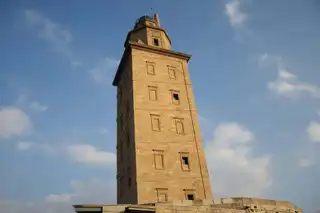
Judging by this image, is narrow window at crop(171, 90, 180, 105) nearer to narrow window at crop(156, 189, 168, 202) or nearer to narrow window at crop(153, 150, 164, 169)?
narrow window at crop(153, 150, 164, 169)

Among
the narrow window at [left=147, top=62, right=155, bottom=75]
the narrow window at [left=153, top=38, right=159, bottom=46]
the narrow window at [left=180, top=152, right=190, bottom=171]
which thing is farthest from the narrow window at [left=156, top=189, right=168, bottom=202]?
the narrow window at [left=153, top=38, right=159, bottom=46]

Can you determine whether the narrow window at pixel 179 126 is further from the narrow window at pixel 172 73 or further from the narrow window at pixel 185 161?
the narrow window at pixel 172 73

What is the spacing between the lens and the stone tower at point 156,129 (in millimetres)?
21594

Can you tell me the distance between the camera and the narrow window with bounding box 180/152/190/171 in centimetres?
2288

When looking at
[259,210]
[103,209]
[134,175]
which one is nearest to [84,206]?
[103,209]

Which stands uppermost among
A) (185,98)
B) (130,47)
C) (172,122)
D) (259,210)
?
(130,47)

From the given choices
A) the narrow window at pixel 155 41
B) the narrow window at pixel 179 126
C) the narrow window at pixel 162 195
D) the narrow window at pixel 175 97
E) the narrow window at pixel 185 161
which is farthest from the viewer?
the narrow window at pixel 155 41

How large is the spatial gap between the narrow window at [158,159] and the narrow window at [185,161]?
70.7 inches

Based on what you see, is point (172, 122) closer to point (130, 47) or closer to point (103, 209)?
point (130, 47)

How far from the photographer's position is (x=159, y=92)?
2611 cm

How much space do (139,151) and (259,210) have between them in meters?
9.96

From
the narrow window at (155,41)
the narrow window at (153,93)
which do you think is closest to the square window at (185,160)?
the narrow window at (153,93)

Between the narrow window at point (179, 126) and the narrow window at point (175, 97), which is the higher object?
the narrow window at point (175, 97)

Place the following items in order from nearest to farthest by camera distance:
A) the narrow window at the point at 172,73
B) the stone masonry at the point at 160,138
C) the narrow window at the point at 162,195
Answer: the stone masonry at the point at 160,138 < the narrow window at the point at 162,195 < the narrow window at the point at 172,73
